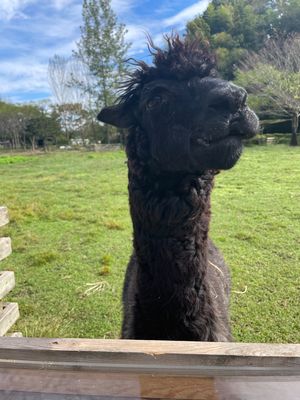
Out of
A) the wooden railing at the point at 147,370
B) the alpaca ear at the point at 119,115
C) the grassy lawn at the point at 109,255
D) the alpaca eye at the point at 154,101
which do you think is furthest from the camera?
the grassy lawn at the point at 109,255

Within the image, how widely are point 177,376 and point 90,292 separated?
10.6ft

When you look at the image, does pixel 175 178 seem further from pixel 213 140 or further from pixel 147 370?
pixel 147 370

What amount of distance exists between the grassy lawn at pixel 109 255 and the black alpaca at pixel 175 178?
167 cm

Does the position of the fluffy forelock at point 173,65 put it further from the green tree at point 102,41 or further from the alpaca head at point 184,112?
the green tree at point 102,41

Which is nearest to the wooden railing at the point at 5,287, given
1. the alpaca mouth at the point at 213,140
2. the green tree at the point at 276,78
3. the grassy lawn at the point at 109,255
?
the grassy lawn at the point at 109,255

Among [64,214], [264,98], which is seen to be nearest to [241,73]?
[264,98]

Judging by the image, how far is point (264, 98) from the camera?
28000 millimetres

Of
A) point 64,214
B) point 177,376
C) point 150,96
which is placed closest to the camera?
point 177,376

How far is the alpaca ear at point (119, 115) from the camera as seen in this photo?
88.0 inches

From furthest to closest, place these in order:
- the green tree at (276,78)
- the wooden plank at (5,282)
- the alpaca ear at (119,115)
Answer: the green tree at (276,78), the wooden plank at (5,282), the alpaca ear at (119,115)

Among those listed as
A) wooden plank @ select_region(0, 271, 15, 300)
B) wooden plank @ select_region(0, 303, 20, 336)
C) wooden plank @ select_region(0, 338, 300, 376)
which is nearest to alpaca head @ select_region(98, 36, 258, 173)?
wooden plank @ select_region(0, 338, 300, 376)

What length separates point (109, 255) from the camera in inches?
221

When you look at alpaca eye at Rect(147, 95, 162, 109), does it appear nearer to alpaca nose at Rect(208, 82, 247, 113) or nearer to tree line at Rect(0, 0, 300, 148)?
alpaca nose at Rect(208, 82, 247, 113)

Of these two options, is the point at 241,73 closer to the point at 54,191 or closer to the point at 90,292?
the point at 54,191
